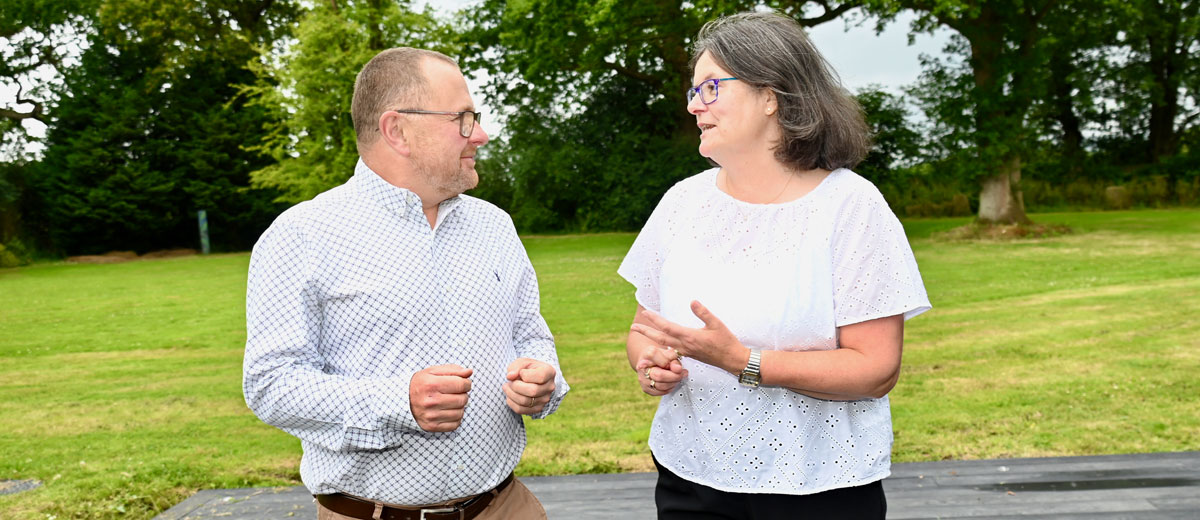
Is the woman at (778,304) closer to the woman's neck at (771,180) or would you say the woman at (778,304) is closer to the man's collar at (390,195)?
the woman's neck at (771,180)

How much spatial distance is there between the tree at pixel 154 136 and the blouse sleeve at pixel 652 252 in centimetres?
3223

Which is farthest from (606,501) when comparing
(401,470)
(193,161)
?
Answer: (193,161)

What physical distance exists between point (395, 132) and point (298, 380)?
0.59 m

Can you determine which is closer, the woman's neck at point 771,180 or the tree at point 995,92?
the woman's neck at point 771,180

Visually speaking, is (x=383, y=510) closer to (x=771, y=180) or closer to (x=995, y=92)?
(x=771, y=180)

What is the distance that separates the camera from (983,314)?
10.8 meters

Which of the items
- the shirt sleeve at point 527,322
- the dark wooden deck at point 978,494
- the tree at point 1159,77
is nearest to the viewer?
the shirt sleeve at point 527,322

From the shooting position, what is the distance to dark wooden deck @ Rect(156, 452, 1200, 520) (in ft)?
12.4

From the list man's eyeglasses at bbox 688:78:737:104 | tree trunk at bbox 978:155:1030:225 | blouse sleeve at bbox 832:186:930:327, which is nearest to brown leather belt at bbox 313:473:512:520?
blouse sleeve at bbox 832:186:930:327

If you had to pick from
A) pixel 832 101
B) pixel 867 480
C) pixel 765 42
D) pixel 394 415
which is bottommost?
pixel 867 480

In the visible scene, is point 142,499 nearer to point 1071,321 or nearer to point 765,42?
point 765,42

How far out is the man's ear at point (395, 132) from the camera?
217cm

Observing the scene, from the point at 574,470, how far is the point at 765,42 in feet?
11.8

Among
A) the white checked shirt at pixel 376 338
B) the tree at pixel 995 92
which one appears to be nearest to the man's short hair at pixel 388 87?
the white checked shirt at pixel 376 338
